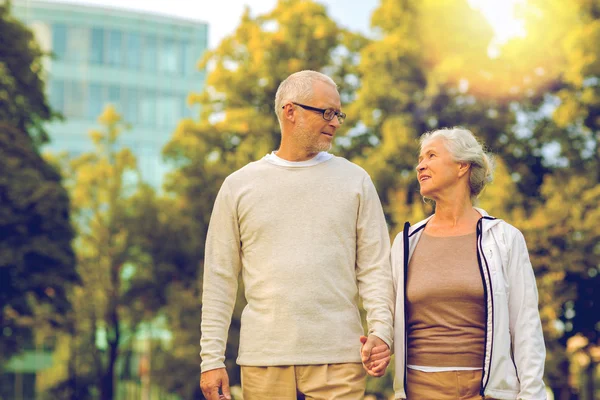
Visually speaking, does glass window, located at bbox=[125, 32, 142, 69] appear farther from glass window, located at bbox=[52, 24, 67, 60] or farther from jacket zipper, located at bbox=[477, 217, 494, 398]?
jacket zipper, located at bbox=[477, 217, 494, 398]

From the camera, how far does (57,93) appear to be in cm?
5259

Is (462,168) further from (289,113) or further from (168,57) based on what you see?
(168,57)

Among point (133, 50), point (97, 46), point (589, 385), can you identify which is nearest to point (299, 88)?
point (589, 385)

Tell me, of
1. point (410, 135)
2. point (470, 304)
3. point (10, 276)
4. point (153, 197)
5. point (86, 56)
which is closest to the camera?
point (470, 304)

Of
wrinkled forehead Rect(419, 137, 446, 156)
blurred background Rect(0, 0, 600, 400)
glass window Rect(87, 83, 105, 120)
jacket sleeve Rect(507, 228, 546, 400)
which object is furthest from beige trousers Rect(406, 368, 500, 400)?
glass window Rect(87, 83, 105, 120)

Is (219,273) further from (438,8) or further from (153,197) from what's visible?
(153,197)

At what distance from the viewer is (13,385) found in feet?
154

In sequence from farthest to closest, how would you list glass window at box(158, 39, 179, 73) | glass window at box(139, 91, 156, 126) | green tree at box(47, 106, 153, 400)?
glass window at box(158, 39, 179, 73)
glass window at box(139, 91, 156, 126)
green tree at box(47, 106, 153, 400)

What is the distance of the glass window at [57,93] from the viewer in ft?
172

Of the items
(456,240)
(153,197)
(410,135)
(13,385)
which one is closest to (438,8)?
(410,135)

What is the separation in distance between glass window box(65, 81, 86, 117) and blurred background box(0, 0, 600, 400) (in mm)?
19084

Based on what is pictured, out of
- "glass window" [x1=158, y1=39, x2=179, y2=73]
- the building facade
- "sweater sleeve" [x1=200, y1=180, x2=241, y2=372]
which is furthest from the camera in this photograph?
"glass window" [x1=158, y1=39, x2=179, y2=73]

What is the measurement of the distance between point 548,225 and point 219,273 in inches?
694

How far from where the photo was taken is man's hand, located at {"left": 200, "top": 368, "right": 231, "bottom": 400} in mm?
4879
